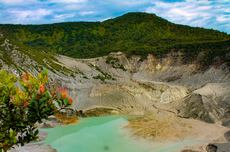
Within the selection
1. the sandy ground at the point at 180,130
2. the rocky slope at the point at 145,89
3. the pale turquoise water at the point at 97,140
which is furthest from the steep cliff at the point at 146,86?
the pale turquoise water at the point at 97,140

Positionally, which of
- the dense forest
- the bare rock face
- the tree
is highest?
the dense forest

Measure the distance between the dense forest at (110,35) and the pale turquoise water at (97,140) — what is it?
27567 mm

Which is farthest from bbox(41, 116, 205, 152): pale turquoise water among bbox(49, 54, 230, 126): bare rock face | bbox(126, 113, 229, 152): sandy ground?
bbox(49, 54, 230, 126): bare rock face

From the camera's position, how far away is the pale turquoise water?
15875mm

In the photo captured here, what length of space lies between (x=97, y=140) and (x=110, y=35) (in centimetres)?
5614

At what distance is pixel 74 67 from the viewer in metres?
36.5

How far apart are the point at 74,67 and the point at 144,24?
41864 millimetres

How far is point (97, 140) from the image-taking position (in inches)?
691

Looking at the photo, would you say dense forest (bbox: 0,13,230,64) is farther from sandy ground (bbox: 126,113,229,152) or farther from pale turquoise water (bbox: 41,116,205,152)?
pale turquoise water (bbox: 41,116,205,152)

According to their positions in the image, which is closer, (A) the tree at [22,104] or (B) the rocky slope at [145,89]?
(A) the tree at [22,104]

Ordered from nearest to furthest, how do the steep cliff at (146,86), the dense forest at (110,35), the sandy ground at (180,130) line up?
the sandy ground at (180,130) < the steep cliff at (146,86) < the dense forest at (110,35)

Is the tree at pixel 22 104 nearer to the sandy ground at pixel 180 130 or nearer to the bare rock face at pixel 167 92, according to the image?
the sandy ground at pixel 180 130

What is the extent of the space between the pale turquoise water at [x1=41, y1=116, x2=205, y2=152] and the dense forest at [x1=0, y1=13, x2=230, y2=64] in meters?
27.6

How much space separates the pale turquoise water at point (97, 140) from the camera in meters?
15.9
